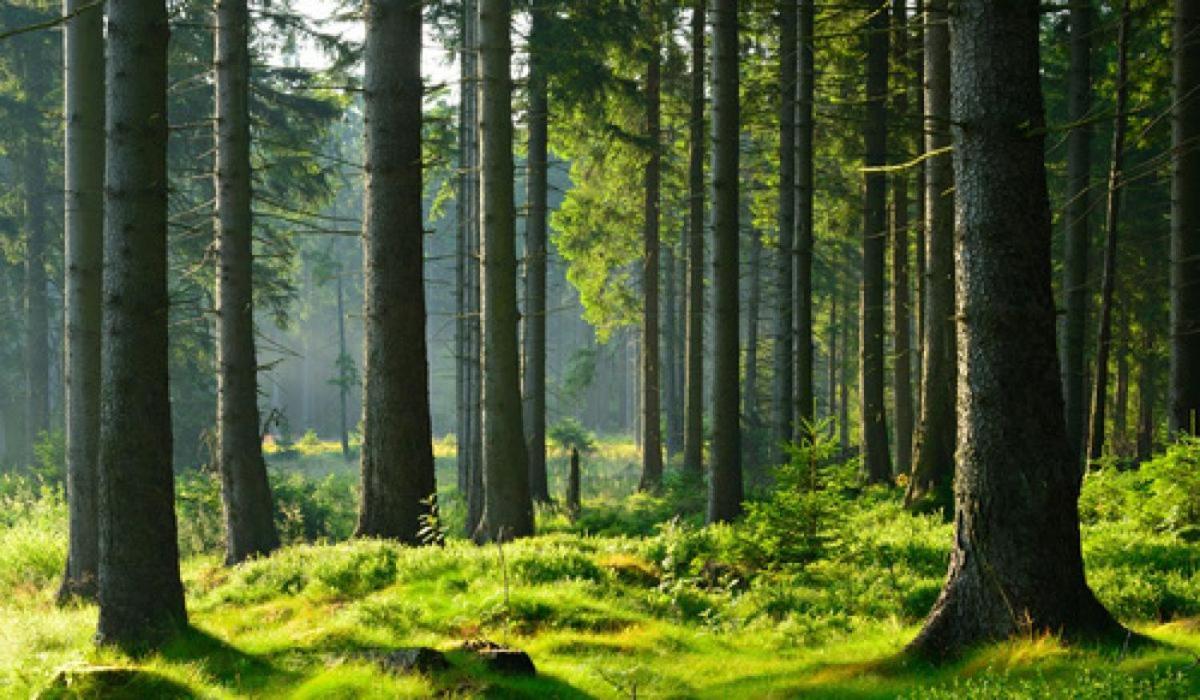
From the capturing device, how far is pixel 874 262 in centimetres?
1869

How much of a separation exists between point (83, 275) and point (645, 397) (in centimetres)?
1409

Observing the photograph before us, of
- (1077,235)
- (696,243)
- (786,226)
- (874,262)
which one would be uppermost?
(696,243)

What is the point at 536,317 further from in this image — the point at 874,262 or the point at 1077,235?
the point at 1077,235

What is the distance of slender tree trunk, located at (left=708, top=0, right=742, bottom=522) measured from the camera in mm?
13836

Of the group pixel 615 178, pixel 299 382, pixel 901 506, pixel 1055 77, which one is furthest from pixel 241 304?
pixel 299 382

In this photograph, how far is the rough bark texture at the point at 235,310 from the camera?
520 inches

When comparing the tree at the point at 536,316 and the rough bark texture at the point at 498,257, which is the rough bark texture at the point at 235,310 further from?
the tree at the point at 536,316

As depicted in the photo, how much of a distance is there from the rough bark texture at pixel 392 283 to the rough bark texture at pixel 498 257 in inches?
42.8

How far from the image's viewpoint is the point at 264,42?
21422 millimetres

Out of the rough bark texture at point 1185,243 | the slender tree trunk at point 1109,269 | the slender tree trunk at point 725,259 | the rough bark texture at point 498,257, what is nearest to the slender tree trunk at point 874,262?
the slender tree trunk at point 1109,269

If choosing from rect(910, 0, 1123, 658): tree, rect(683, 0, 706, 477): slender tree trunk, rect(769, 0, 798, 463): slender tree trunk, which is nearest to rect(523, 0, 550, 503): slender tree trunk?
rect(683, 0, 706, 477): slender tree trunk

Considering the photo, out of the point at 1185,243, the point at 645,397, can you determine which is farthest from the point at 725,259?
A: the point at 645,397

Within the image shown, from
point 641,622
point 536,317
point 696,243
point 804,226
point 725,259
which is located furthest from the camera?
point 696,243

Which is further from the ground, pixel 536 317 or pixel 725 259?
pixel 725 259
